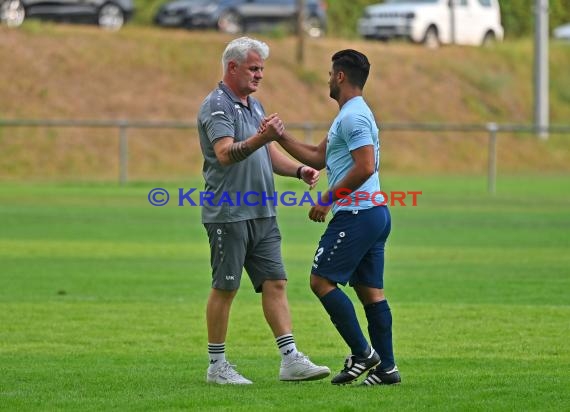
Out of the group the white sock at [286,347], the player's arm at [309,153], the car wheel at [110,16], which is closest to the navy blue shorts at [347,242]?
the white sock at [286,347]

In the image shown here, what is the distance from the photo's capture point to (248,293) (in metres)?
14.6

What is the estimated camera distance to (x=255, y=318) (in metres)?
12.4

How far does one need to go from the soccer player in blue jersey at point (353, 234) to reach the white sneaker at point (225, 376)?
0.59 m

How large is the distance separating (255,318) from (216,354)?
370cm

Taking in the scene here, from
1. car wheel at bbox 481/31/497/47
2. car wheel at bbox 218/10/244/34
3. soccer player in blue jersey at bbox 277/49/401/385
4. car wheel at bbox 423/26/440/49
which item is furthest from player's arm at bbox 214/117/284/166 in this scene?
car wheel at bbox 481/31/497/47

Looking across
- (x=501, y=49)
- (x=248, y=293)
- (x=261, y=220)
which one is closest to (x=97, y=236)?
(x=248, y=293)

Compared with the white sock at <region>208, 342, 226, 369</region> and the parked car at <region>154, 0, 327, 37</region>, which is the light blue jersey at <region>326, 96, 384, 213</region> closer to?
the white sock at <region>208, 342, 226, 369</region>

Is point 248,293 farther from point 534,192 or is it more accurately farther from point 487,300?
point 534,192

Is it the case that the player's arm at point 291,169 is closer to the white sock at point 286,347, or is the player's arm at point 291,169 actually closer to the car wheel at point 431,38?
the white sock at point 286,347

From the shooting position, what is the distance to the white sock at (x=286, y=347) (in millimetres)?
8664

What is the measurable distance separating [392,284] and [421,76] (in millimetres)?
35429

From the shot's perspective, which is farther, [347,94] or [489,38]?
[489,38]

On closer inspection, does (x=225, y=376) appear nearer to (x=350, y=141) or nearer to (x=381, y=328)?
(x=381, y=328)

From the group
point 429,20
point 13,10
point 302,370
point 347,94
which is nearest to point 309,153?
point 347,94
